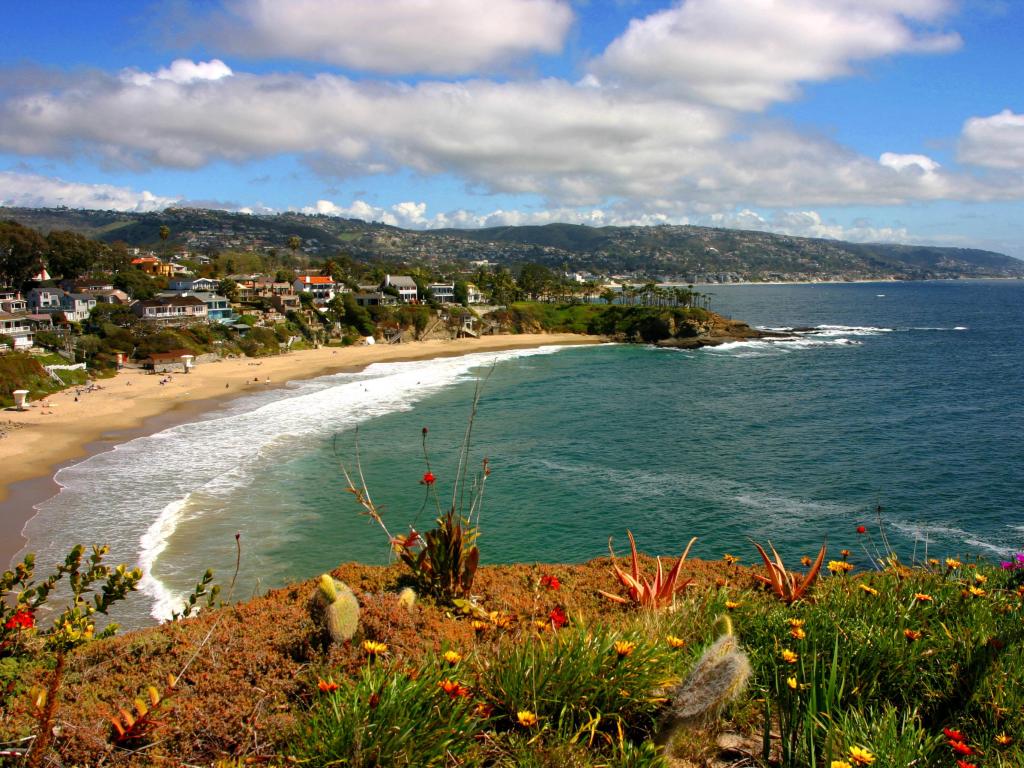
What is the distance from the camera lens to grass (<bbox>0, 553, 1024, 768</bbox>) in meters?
4.06

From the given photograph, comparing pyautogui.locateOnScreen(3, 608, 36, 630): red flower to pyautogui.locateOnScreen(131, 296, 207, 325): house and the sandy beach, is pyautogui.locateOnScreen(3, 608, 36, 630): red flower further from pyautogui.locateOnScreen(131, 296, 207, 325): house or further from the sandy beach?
pyautogui.locateOnScreen(131, 296, 207, 325): house

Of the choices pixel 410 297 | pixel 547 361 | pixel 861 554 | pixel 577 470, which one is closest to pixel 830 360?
pixel 547 361

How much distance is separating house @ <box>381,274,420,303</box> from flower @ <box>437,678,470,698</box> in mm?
100887

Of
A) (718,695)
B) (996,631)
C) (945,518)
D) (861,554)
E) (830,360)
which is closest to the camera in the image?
(718,695)

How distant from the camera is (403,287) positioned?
106000mm

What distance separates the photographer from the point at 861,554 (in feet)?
62.1

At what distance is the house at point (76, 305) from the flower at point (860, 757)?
3156 inches

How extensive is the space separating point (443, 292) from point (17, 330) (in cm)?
6210

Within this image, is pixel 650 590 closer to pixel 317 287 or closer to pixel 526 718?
pixel 526 718

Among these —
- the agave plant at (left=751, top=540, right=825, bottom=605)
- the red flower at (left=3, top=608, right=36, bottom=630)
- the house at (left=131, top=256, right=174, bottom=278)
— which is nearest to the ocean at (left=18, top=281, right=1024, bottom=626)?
the agave plant at (left=751, top=540, right=825, bottom=605)

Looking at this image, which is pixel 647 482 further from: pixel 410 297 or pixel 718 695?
pixel 410 297

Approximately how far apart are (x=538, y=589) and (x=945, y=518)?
2032 centimetres

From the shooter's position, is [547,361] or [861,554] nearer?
[861,554]

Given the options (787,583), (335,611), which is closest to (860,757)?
(787,583)
